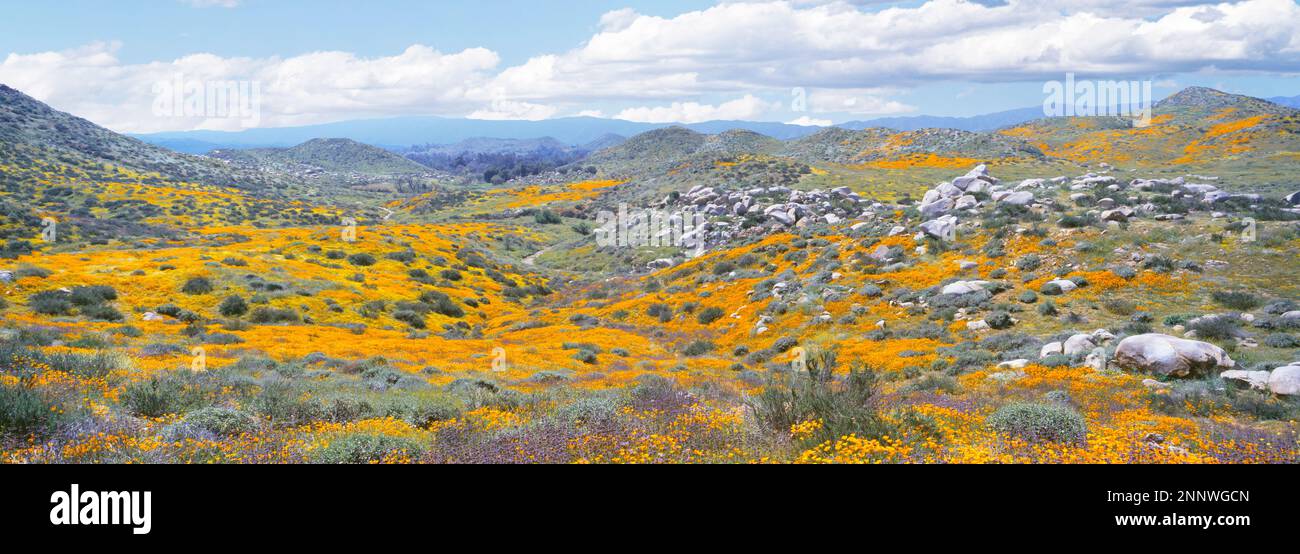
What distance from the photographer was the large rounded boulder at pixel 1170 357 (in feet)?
36.7

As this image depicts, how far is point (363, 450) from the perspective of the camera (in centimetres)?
638

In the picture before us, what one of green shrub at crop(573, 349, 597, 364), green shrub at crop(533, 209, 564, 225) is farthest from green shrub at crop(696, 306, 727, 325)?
green shrub at crop(533, 209, 564, 225)

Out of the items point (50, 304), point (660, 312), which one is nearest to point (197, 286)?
point (50, 304)

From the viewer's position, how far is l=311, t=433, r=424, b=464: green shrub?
244 inches

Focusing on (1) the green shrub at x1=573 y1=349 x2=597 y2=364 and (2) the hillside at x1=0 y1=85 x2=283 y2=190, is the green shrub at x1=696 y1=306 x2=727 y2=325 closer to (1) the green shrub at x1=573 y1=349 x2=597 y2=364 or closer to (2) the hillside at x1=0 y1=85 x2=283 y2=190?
(1) the green shrub at x1=573 y1=349 x2=597 y2=364

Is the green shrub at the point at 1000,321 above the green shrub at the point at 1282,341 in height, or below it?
below

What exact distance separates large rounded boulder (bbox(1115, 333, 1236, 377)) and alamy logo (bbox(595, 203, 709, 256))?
39.0m

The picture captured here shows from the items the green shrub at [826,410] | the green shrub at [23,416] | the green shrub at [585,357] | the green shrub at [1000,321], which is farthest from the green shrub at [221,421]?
the green shrub at [1000,321]

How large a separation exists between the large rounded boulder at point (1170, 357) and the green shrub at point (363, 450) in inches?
513

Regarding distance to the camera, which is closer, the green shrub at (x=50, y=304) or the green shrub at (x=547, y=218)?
the green shrub at (x=50, y=304)

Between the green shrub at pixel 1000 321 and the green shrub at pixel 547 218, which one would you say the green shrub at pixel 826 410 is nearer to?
the green shrub at pixel 1000 321
